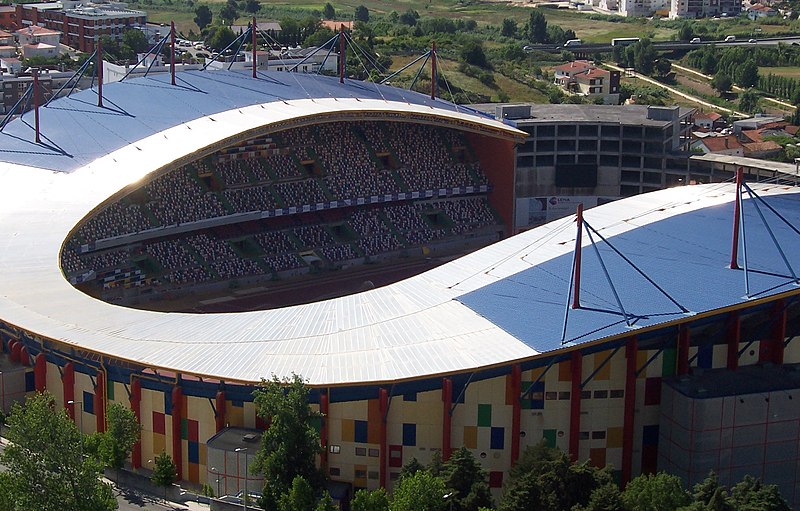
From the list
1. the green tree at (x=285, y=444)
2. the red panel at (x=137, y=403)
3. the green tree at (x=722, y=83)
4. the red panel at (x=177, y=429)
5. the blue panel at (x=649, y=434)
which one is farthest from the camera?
the green tree at (x=722, y=83)

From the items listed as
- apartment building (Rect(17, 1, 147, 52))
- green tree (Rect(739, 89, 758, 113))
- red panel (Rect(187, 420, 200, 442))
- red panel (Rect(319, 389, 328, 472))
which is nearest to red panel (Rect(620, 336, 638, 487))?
red panel (Rect(319, 389, 328, 472))

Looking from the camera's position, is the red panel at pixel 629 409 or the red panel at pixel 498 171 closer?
the red panel at pixel 629 409

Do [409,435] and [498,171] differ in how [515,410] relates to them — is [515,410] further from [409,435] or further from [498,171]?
[498,171]

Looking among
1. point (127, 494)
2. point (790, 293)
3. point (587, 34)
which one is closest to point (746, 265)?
point (790, 293)

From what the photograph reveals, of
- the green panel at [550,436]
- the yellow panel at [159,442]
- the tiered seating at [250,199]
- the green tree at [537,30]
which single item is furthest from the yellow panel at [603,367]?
the green tree at [537,30]

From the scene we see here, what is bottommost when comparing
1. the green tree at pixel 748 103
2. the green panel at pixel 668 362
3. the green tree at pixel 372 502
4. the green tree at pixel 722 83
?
the green tree at pixel 372 502

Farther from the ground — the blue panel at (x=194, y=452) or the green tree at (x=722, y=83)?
the green tree at (x=722, y=83)

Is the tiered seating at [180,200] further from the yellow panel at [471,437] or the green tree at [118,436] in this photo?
the yellow panel at [471,437]
